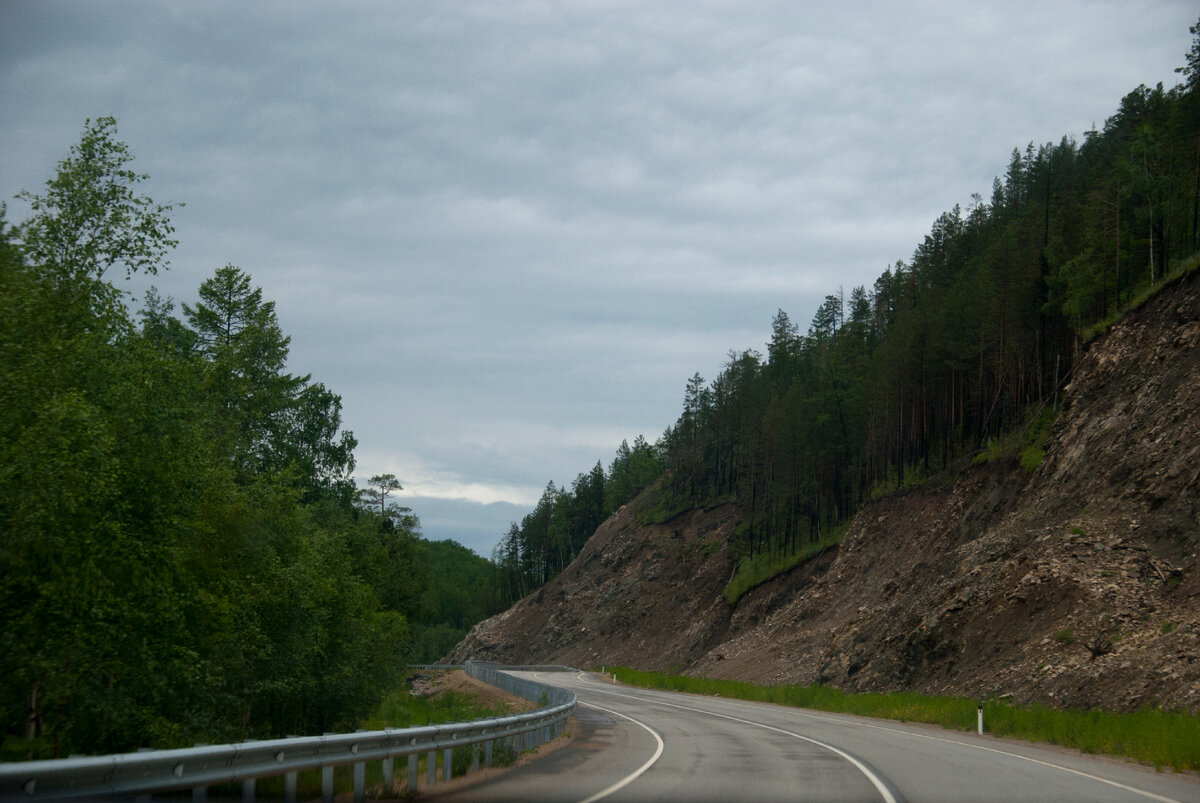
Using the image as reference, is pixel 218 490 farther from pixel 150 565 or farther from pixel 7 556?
pixel 7 556

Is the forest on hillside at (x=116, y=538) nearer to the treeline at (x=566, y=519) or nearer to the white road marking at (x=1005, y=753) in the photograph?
the white road marking at (x=1005, y=753)

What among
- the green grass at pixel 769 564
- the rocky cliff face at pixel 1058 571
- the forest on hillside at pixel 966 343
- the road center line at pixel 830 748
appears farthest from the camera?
the green grass at pixel 769 564

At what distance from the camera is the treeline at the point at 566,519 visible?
458ft

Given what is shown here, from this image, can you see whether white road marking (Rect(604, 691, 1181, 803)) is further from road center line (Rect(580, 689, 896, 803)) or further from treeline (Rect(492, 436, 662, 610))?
treeline (Rect(492, 436, 662, 610))

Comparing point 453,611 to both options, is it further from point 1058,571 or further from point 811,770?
point 811,770

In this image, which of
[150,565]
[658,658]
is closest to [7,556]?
[150,565]

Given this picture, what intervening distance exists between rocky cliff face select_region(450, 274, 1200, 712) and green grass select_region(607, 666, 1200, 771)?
1962 millimetres

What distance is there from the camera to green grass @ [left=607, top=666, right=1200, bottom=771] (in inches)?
688

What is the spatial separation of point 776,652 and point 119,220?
47389 millimetres

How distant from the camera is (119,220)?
17.2 metres

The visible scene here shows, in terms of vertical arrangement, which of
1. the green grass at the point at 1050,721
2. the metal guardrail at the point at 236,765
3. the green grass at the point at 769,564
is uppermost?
the green grass at the point at 769,564

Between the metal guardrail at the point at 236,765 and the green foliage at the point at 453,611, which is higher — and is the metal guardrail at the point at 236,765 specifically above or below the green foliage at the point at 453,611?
above

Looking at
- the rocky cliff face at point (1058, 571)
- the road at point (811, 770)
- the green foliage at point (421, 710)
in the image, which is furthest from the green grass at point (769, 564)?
the road at point (811, 770)

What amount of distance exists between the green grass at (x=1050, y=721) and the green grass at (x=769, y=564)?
26.9 metres
